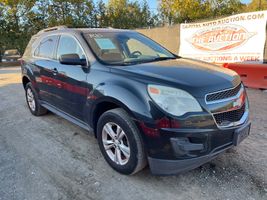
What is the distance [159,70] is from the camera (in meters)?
2.99

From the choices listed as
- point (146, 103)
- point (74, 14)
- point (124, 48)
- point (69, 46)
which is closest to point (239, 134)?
point (146, 103)

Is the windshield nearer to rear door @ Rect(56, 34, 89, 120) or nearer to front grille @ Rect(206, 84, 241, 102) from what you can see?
rear door @ Rect(56, 34, 89, 120)

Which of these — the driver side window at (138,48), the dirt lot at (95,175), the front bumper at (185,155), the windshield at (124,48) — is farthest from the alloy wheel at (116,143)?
the driver side window at (138,48)

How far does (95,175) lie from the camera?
3.10 m

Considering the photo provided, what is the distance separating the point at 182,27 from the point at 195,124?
8.95 meters

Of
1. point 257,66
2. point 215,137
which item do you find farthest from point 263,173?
point 257,66

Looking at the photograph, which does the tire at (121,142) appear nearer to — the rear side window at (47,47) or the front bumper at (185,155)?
the front bumper at (185,155)

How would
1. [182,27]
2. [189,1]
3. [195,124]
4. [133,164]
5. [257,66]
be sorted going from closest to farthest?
1. [195,124]
2. [133,164]
3. [257,66]
4. [182,27]
5. [189,1]

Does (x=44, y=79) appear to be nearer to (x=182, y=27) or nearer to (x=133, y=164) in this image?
(x=133, y=164)

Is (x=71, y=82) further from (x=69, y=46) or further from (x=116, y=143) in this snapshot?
(x=116, y=143)

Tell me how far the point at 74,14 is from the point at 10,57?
8.50 m

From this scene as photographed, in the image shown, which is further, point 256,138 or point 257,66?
point 257,66

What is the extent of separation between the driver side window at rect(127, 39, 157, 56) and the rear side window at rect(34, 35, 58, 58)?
4.38 feet

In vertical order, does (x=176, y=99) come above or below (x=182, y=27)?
below
